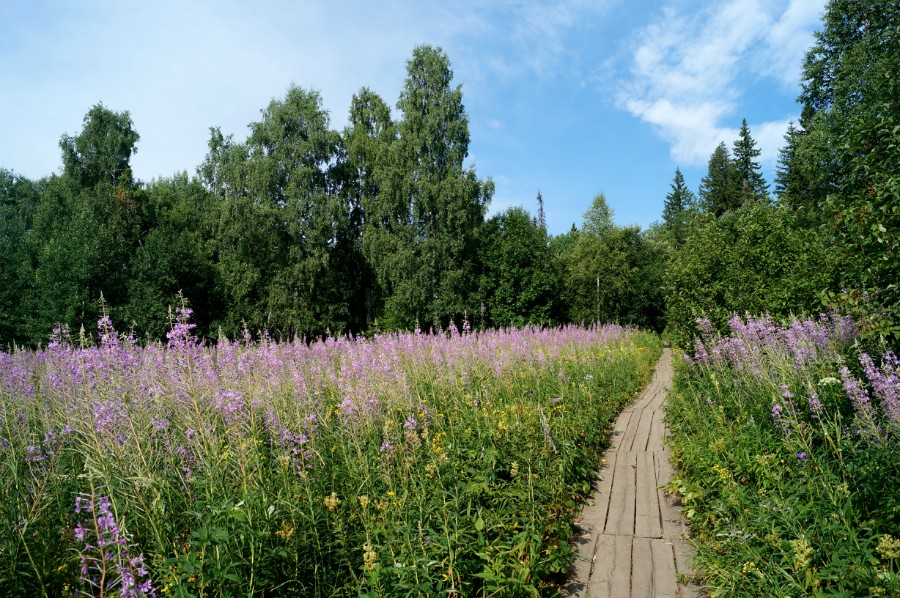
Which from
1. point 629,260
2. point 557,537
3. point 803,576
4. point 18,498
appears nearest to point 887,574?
point 803,576

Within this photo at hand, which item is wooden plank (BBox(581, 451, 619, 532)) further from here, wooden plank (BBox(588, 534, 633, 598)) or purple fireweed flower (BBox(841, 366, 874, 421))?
purple fireweed flower (BBox(841, 366, 874, 421))

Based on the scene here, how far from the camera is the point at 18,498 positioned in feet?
9.91

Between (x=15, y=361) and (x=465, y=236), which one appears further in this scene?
(x=465, y=236)

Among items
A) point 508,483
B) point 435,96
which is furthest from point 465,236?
point 508,483

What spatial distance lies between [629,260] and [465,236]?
1482 centimetres

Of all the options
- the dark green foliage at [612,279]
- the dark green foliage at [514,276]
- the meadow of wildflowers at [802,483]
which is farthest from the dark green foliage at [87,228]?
the dark green foliage at [612,279]

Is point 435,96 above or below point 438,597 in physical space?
above

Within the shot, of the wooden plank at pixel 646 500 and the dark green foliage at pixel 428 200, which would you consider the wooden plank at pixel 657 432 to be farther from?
the dark green foliage at pixel 428 200

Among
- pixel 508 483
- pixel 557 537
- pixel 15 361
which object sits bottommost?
pixel 557 537

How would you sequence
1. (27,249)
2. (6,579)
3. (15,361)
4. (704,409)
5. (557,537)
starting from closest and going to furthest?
(6,579), (557,537), (704,409), (15,361), (27,249)

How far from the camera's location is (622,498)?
558 cm

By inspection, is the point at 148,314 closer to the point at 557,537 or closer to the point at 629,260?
the point at 557,537

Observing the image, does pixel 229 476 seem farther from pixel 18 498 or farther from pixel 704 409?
pixel 704 409

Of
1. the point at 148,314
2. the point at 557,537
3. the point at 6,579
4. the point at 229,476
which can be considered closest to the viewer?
the point at 6,579
